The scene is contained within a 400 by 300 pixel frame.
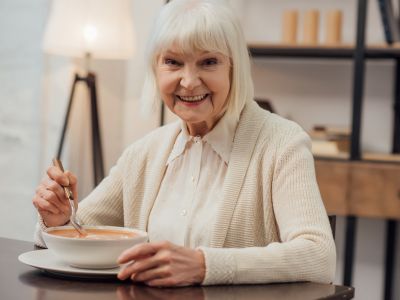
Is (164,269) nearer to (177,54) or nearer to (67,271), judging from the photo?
(67,271)

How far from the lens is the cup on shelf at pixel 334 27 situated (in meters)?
3.57

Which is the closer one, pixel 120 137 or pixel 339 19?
pixel 339 19

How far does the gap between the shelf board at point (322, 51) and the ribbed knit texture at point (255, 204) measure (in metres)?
1.66

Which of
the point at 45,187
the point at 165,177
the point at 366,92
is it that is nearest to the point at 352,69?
the point at 366,92

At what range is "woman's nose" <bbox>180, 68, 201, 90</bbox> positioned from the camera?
5.88 feet

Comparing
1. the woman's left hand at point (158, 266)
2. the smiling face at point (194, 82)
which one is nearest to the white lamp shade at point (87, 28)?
the smiling face at point (194, 82)

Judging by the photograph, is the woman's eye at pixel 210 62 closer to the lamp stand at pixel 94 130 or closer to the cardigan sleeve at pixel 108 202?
the cardigan sleeve at pixel 108 202

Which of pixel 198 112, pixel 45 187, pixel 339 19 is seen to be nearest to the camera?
pixel 45 187

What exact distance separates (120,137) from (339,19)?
4.23 feet

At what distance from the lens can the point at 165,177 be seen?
192 cm

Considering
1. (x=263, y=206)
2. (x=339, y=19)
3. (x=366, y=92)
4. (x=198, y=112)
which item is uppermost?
(x=339, y=19)

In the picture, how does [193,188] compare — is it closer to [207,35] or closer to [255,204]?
[255,204]

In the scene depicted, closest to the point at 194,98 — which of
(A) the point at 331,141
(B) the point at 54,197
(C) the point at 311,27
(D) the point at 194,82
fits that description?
(D) the point at 194,82

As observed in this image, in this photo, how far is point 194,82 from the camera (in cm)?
180
